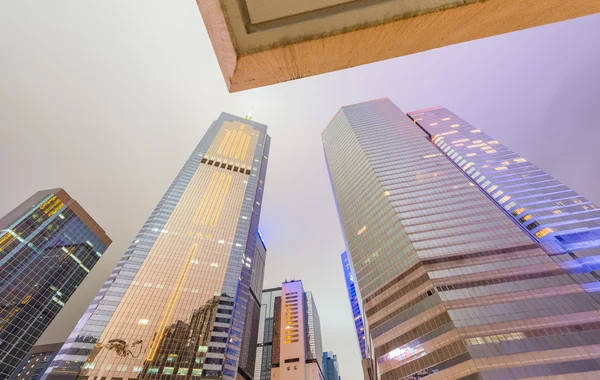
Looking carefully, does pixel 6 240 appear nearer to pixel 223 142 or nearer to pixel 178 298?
pixel 223 142

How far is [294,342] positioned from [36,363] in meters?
152

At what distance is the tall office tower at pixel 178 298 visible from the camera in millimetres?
54875

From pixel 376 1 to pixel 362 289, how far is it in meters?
68.1

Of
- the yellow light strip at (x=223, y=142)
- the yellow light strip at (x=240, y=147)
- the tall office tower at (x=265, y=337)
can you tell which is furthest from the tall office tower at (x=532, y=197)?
the tall office tower at (x=265, y=337)

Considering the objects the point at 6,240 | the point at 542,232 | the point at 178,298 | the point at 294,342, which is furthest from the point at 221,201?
the point at 542,232

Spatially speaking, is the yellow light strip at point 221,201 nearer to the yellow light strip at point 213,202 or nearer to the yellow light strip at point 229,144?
the yellow light strip at point 213,202

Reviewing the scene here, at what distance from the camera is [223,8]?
231cm

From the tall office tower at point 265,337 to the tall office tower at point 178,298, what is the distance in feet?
89.0

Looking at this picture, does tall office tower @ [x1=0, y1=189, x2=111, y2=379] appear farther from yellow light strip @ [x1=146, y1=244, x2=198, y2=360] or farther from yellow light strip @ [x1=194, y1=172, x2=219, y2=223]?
yellow light strip @ [x1=194, y1=172, x2=219, y2=223]

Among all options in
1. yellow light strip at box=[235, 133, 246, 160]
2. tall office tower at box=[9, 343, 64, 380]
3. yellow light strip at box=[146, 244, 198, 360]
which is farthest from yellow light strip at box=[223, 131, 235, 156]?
tall office tower at box=[9, 343, 64, 380]

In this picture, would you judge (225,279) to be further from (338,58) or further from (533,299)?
(338,58)

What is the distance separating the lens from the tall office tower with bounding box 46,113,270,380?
5488 centimetres

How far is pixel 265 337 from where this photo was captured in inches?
5615

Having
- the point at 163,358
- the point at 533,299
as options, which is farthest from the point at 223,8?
the point at 163,358
